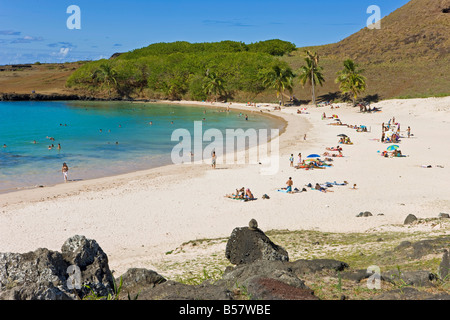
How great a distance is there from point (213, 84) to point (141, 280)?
3314 inches

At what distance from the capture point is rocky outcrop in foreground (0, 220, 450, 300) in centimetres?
615

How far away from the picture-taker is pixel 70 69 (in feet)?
490

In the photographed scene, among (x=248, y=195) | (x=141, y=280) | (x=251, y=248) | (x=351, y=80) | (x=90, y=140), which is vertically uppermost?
(x=351, y=80)

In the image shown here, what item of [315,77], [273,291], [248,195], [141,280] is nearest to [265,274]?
[273,291]

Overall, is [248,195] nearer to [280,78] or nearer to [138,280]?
[138,280]

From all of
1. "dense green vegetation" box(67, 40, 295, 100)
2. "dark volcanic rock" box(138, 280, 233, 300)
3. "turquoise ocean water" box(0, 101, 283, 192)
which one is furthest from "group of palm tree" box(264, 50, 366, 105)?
"dark volcanic rock" box(138, 280, 233, 300)

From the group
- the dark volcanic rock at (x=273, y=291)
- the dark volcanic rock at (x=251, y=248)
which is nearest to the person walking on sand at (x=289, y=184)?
the dark volcanic rock at (x=251, y=248)

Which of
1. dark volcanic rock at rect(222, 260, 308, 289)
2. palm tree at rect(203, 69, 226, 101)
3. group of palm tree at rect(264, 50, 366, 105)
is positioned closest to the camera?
dark volcanic rock at rect(222, 260, 308, 289)

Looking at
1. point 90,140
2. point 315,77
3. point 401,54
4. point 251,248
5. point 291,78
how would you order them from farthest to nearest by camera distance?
point 401,54 < point 291,78 < point 315,77 < point 90,140 < point 251,248

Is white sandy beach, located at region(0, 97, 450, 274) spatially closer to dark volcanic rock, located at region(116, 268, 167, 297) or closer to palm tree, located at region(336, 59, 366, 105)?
dark volcanic rock, located at region(116, 268, 167, 297)

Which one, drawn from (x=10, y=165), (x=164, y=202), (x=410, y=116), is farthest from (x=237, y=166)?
(x=410, y=116)

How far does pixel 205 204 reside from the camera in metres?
20.2

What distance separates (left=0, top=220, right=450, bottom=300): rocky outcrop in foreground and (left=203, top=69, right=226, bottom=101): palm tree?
273 feet
